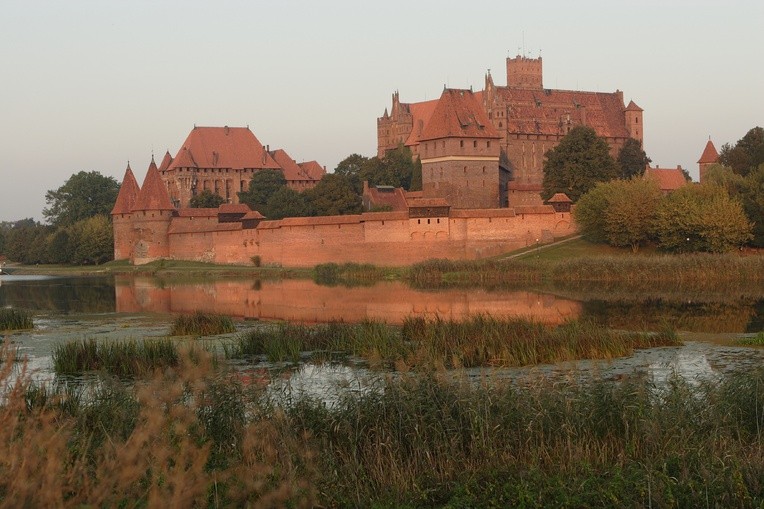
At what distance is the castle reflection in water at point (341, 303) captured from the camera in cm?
1809

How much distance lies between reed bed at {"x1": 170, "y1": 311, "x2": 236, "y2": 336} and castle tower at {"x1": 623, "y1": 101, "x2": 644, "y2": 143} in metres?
54.3

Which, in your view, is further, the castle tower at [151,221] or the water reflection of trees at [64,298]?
the castle tower at [151,221]

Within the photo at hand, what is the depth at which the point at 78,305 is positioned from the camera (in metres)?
23.0

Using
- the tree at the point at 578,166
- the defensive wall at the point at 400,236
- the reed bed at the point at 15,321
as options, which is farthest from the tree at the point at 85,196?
the reed bed at the point at 15,321

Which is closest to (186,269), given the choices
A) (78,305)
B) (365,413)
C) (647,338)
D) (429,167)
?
(429,167)

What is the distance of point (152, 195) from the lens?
4894cm

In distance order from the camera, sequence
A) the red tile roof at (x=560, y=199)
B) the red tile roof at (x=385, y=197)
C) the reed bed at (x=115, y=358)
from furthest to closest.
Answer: the red tile roof at (x=385, y=197)
the red tile roof at (x=560, y=199)
the reed bed at (x=115, y=358)

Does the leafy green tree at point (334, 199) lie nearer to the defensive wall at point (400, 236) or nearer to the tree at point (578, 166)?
the defensive wall at point (400, 236)

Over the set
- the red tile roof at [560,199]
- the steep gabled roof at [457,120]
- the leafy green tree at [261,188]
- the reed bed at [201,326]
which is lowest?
the reed bed at [201,326]

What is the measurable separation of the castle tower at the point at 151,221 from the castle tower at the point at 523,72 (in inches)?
1679

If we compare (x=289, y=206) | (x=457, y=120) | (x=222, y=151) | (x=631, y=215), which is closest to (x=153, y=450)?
(x=631, y=215)

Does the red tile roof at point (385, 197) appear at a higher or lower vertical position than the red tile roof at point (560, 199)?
higher

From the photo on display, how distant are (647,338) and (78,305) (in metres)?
15.0

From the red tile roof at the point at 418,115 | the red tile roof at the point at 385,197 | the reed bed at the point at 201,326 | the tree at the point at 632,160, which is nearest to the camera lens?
the reed bed at the point at 201,326
